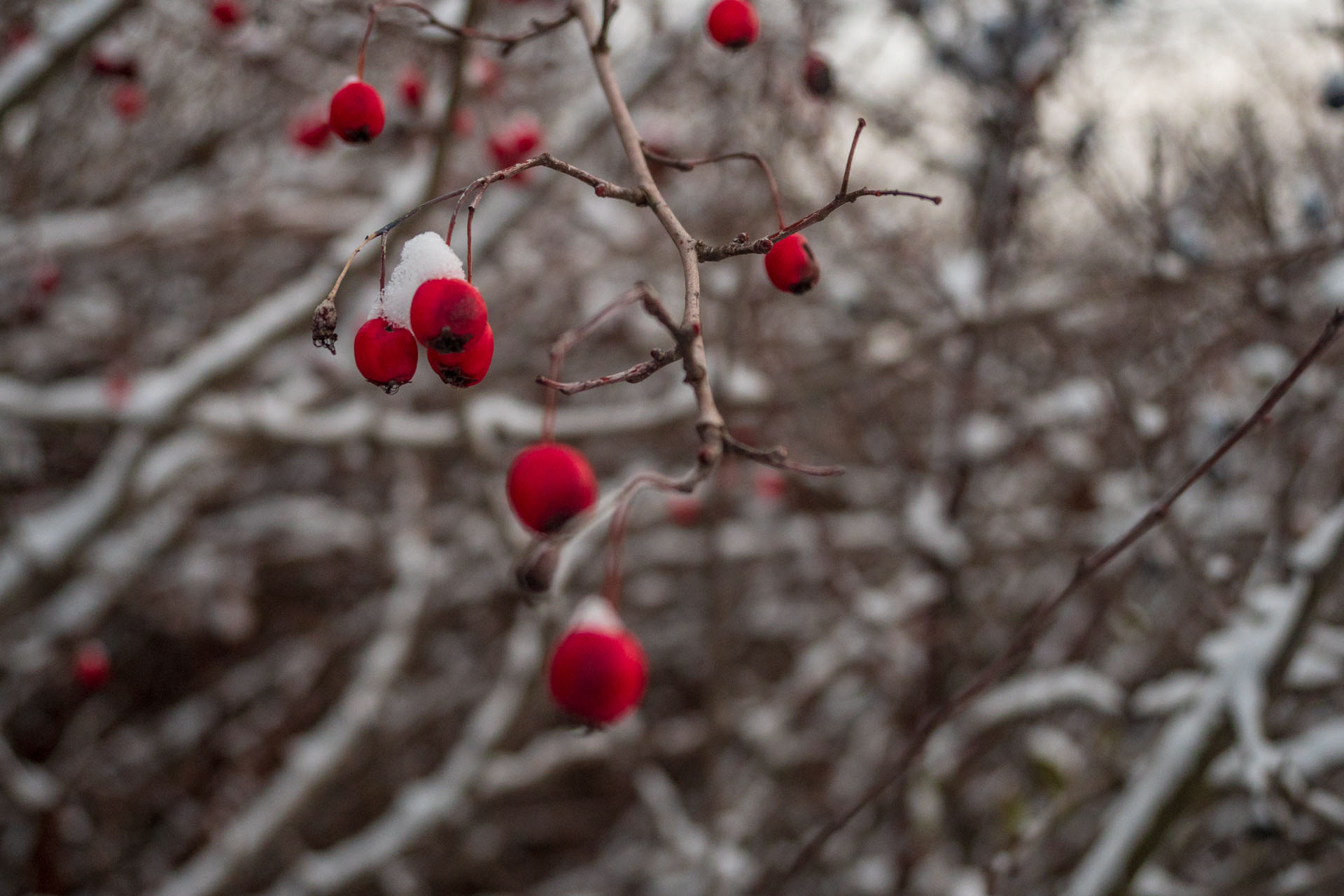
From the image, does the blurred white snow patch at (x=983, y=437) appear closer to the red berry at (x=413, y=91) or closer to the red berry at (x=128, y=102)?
the red berry at (x=413, y=91)

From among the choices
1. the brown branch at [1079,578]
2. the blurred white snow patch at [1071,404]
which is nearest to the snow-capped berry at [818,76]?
the brown branch at [1079,578]

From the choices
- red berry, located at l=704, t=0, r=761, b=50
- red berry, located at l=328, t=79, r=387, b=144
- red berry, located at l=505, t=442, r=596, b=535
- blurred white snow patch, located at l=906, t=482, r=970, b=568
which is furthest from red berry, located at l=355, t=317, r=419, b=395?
blurred white snow patch, located at l=906, t=482, r=970, b=568

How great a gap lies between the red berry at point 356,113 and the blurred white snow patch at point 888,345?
2290mm

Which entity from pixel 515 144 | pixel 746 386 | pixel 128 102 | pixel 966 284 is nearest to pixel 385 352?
pixel 515 144

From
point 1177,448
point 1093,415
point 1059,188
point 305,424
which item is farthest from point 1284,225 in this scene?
point 305,424

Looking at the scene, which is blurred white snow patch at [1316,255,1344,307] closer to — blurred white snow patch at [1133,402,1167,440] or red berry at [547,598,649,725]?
blurred white snow patch at [1133,402,1167,440]

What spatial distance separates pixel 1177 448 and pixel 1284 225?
6.33ft

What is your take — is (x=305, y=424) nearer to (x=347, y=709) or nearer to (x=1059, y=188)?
(x=347, y=709)

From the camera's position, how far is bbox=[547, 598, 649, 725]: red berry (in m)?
1.03

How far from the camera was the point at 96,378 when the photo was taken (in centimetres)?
561

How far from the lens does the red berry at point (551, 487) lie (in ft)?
3.16

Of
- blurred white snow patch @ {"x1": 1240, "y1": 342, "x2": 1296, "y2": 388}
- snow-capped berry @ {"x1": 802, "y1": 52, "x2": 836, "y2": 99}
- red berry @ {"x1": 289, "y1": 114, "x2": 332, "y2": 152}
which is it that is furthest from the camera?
red berry @ {"x1": 289, "y1": 114, "x2": 332, "y2": 152}

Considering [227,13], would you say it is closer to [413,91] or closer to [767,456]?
[413,91]

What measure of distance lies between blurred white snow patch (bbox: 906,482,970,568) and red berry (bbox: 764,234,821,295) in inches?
101
